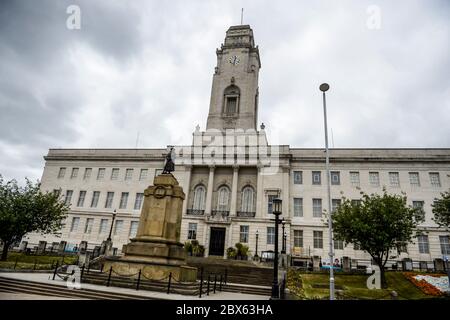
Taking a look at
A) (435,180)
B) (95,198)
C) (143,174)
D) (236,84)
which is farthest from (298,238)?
(95,198)

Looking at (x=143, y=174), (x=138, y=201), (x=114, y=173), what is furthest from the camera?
(x=114, y=173)

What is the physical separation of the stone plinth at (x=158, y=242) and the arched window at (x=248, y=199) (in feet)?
70.3

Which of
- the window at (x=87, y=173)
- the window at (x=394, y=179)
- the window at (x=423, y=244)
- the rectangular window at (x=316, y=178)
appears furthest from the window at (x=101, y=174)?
the window at (x=423, y=244)

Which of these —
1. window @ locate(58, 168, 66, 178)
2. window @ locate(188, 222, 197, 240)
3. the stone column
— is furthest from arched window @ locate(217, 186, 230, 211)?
window @ locate(58, 168, 66, 178)

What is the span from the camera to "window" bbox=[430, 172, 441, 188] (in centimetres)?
3312

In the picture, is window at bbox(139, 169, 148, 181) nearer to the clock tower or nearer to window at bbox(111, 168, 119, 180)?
window at bbox(111, 168, 119, 180)

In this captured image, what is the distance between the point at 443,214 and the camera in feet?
77.2

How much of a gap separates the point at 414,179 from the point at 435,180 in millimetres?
2127

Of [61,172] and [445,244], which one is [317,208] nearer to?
[445,244]

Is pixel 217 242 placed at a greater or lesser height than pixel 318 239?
lesser

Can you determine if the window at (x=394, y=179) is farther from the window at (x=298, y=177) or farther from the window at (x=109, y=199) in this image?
the window at (x=109, y=199)

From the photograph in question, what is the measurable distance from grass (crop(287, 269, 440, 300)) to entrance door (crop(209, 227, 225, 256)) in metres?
11.6

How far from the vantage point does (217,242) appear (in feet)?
112
